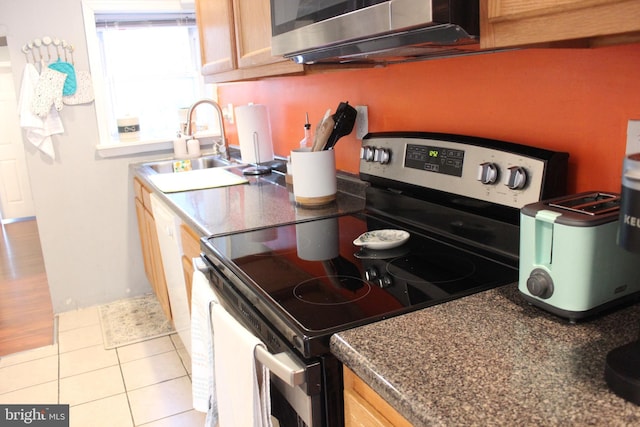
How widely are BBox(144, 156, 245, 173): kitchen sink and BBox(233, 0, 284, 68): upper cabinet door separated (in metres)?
1.03

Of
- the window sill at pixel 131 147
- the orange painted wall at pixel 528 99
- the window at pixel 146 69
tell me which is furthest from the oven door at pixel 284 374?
the window at pixel 146 69

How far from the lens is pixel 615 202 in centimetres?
89

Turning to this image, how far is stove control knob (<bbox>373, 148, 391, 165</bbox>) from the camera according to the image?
61.4 inches

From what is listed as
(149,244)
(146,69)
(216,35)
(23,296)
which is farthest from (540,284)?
(23,296)

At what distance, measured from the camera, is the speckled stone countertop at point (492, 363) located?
634mm

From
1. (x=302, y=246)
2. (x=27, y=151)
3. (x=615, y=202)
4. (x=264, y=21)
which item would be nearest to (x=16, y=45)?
(x=27, y=151)

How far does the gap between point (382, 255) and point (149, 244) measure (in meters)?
1.98

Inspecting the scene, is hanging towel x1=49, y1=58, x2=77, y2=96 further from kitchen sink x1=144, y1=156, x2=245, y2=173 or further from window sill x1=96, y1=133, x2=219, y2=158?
kitchen sink x1=144, y1=156, x2=245, y2=173

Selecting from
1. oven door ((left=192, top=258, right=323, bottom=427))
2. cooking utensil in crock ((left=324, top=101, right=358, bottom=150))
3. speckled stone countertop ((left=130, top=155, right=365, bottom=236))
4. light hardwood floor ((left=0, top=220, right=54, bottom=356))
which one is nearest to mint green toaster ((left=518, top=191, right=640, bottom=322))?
oven door ((left=192, top=258, right=323, bottom=427))

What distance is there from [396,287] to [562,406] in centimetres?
45

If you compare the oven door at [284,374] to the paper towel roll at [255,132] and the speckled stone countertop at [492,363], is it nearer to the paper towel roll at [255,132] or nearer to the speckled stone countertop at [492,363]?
the speckled stone countertop at [492,363]

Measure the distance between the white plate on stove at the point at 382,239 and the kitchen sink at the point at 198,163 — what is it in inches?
64.8

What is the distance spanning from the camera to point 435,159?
4.54ft
